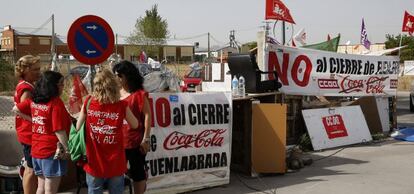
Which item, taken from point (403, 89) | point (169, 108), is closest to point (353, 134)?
point (169, 108)

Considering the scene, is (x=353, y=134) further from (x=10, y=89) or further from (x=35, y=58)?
(x=10, y=89)

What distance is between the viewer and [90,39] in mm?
6086

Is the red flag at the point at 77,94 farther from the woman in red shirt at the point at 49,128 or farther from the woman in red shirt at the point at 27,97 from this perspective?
the woman in red shirt at the point at 49,128

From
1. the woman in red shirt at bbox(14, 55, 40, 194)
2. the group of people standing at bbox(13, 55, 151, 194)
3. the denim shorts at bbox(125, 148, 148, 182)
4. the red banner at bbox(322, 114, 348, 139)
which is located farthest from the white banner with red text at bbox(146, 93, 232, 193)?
the red banner at bbox(322, 114, 348, 139)

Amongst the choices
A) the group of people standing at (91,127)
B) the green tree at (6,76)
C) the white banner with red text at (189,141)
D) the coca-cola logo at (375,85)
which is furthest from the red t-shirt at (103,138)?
the green tree at (6,76)

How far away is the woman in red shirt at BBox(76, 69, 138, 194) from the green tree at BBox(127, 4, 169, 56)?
48.0m

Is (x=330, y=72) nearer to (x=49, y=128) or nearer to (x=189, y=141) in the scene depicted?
(x=189, y=141)

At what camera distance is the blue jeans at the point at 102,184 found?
4176mm

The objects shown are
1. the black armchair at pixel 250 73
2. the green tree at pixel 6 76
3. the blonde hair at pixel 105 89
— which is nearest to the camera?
the blonde hair at pixel 105 89

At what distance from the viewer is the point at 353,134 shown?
10.6 meters

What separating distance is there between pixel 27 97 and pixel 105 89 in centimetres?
129

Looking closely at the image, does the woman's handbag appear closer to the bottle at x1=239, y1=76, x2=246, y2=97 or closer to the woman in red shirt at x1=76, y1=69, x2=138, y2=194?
the woman in red shirt at x1=76, y1=69, x2=138, y2=194

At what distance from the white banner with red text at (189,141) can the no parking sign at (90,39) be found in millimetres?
937

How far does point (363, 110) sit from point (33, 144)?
9258 millimetres
